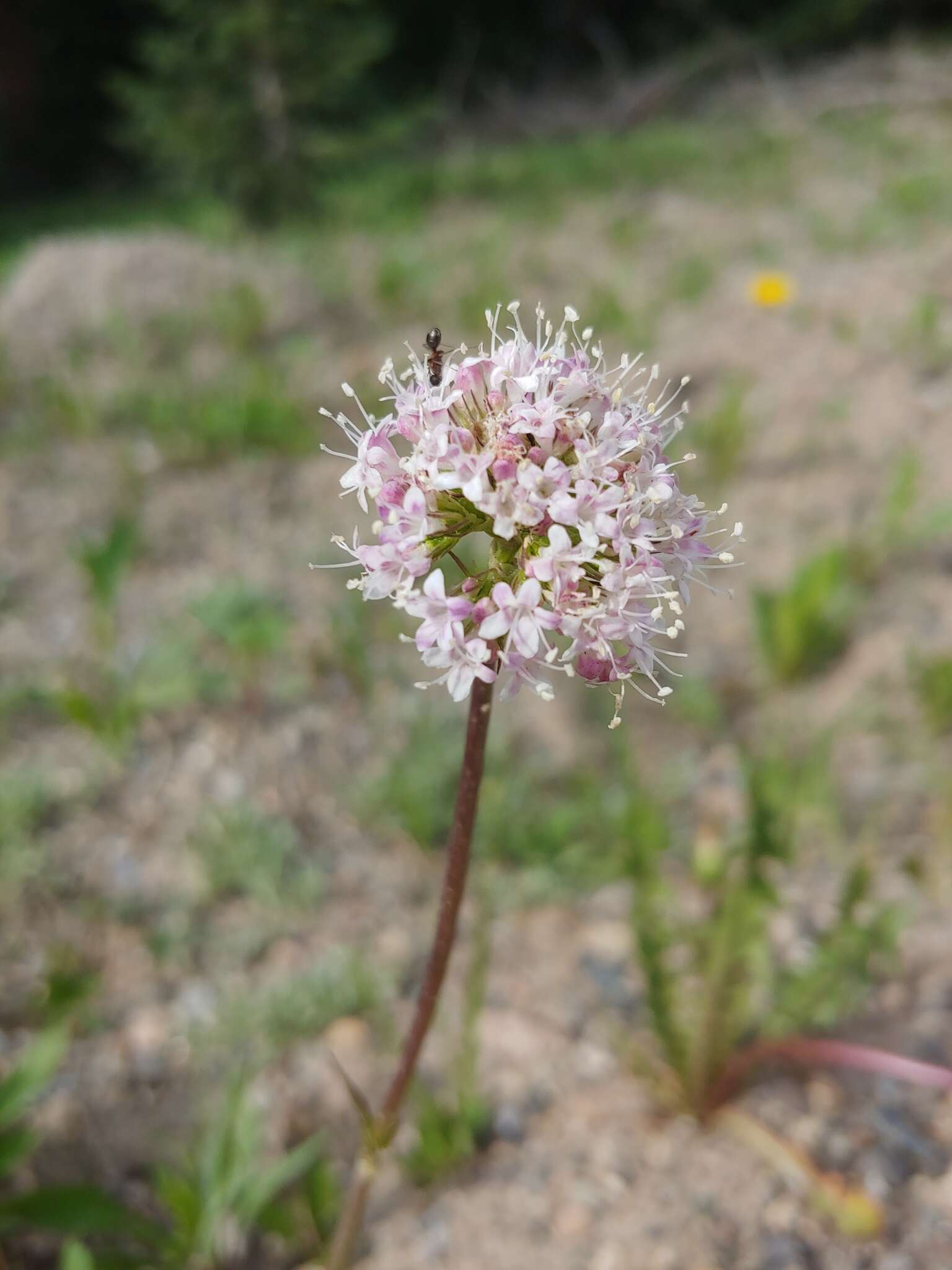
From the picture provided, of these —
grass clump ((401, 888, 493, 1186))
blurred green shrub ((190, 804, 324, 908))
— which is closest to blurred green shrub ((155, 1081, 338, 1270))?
grass clump ((401, 888, 493, 1186))

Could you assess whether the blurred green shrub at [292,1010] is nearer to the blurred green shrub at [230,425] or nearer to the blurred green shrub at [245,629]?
the blurred green shrub at [245,629]

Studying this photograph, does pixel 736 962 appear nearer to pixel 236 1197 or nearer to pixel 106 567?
pixel 236 1197

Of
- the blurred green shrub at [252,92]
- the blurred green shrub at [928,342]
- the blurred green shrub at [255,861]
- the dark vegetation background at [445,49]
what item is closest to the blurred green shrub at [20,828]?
the blurred green shrub at [255,861]

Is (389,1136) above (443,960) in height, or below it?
below

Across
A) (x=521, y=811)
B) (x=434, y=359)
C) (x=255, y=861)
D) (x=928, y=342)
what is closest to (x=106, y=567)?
(x=255, y=861)

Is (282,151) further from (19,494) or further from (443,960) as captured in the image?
(443,960)

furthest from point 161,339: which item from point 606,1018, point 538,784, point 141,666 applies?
point 606,1018
